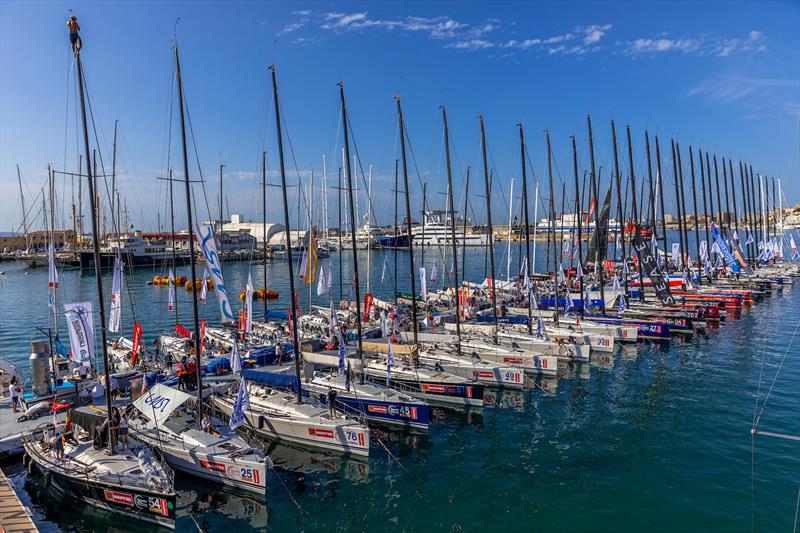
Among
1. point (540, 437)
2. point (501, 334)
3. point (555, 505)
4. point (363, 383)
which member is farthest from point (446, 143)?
point (555, 505)

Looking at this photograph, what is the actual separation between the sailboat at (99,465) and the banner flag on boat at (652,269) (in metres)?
50.4

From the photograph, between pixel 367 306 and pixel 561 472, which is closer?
pixel 561 472

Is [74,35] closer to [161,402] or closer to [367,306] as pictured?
[161,402]

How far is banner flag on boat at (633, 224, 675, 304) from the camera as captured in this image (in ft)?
177

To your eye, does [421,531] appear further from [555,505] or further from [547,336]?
[547,336]

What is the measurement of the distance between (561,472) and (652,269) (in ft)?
130

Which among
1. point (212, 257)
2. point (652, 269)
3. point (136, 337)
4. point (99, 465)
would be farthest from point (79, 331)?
point (652, 269)

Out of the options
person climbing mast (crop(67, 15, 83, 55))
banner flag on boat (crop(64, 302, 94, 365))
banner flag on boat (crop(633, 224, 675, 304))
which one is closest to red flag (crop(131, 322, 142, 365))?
banner flag on boat (crop(64, 302, 94, 365))

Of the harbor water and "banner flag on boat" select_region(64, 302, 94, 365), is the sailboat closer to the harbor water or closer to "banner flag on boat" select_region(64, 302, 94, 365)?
the harbor water

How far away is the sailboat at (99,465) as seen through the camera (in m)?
17.9

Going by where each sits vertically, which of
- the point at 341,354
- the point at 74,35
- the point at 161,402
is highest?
the point at 74,35

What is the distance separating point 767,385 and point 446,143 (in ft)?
87.1

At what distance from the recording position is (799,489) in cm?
2036

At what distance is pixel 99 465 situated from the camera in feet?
63.1
